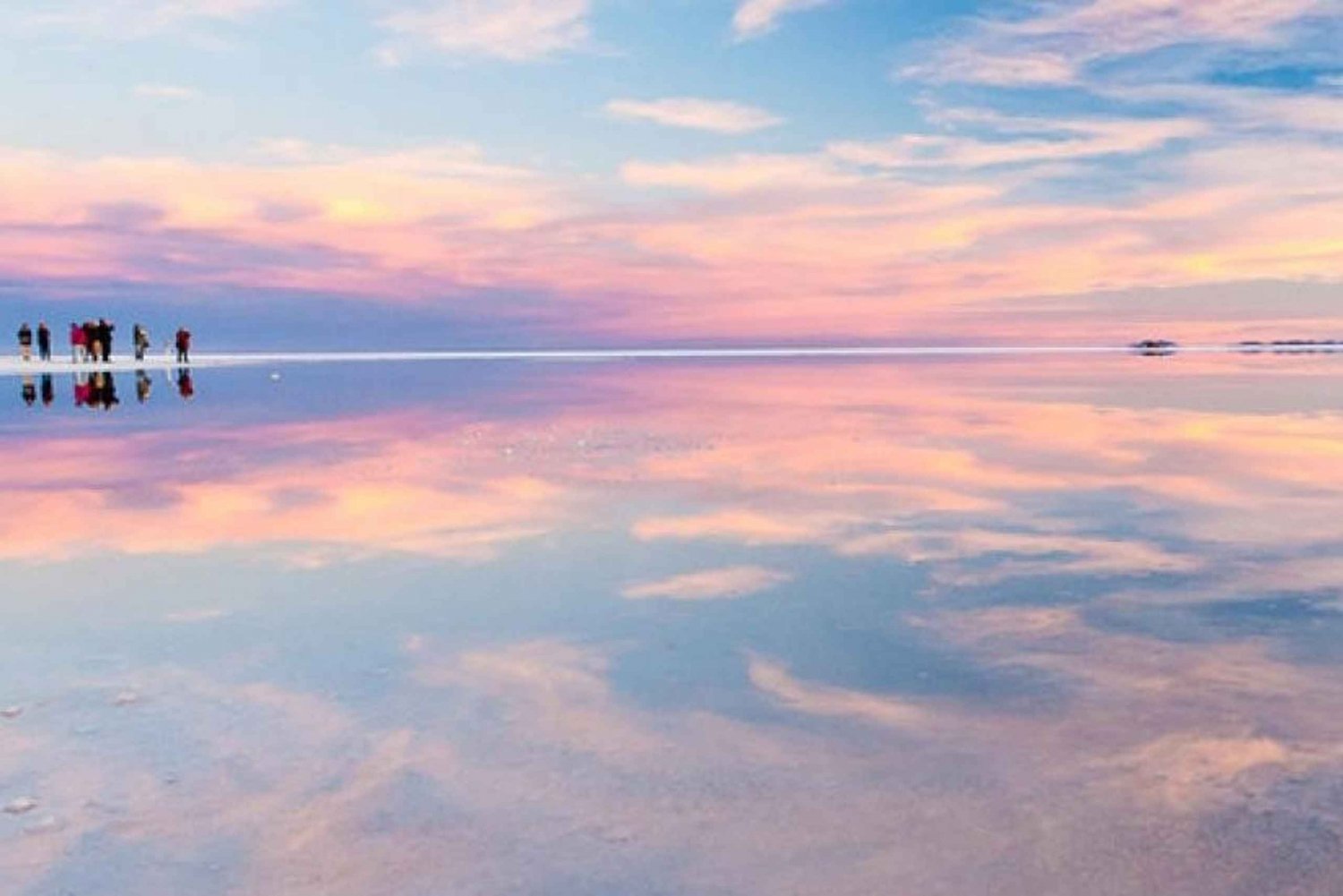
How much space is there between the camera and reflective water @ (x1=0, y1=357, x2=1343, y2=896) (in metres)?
4.01

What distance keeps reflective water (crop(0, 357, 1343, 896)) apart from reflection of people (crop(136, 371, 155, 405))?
16.8m

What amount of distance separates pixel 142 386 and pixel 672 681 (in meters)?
33.9

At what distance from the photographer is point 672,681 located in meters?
5.87

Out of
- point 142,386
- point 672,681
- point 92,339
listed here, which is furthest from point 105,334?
point 672,681

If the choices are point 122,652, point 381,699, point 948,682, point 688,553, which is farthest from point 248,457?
point 948,682

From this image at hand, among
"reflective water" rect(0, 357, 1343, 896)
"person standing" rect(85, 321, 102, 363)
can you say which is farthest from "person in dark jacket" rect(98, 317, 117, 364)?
"reflective water" rect(0, 357, 1343, 896)

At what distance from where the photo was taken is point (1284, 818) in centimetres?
419

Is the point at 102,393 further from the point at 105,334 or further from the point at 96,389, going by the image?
the point at 105,334

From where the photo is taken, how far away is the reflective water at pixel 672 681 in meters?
4.01

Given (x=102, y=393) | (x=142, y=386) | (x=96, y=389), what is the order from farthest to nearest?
1. (x=142, y=386)
2. (x=96, y=389)
3. (x=102, y=393)

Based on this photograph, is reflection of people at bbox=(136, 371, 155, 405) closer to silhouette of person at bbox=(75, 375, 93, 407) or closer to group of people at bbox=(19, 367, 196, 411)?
group of people at bbox=(19, 367, 196, 411)

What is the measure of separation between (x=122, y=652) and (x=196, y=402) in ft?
74.5

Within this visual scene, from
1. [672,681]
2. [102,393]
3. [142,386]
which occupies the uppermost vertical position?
[142,386]

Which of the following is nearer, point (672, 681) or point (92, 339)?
point (672, 681)
